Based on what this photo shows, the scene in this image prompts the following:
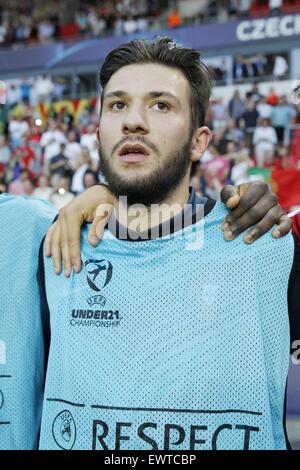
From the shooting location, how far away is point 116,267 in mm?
1993

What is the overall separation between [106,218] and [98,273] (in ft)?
0.60

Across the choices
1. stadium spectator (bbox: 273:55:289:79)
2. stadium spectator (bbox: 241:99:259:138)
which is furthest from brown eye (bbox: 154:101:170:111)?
stadium spectator (bbox: 273:55:289:79)

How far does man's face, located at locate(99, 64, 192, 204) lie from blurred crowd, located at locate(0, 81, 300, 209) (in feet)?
18.2

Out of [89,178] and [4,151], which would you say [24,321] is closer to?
[89,178]

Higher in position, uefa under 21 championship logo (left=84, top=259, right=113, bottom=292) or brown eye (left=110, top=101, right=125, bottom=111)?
brown eye (left=110, top=101, right=125, bottom=111)

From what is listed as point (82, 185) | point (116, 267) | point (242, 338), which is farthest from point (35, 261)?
point (82, 185)

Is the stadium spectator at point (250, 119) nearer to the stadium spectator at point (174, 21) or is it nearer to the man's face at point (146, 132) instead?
the stadium spectator at point (174, 21)

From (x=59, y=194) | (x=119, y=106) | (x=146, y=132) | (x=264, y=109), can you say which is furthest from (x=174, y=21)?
(x=146, y=132)

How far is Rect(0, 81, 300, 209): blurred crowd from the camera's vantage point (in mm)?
9844

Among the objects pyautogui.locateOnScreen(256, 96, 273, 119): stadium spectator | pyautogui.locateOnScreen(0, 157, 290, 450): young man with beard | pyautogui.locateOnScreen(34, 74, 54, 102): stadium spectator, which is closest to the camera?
pyautogui.locateOnScreen(0, 157, 290, 450): young man with beard

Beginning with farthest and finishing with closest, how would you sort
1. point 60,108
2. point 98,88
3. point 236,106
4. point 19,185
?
point 98,88, point 60,108, point 236,106, point 19,185

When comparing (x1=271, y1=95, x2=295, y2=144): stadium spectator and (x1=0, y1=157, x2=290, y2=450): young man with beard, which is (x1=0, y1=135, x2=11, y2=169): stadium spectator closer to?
(x1=271, y1=95, x2=295, y2=144): stadium spectator

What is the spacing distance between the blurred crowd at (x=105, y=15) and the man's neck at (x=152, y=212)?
1680cm

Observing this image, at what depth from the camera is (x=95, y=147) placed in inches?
486
